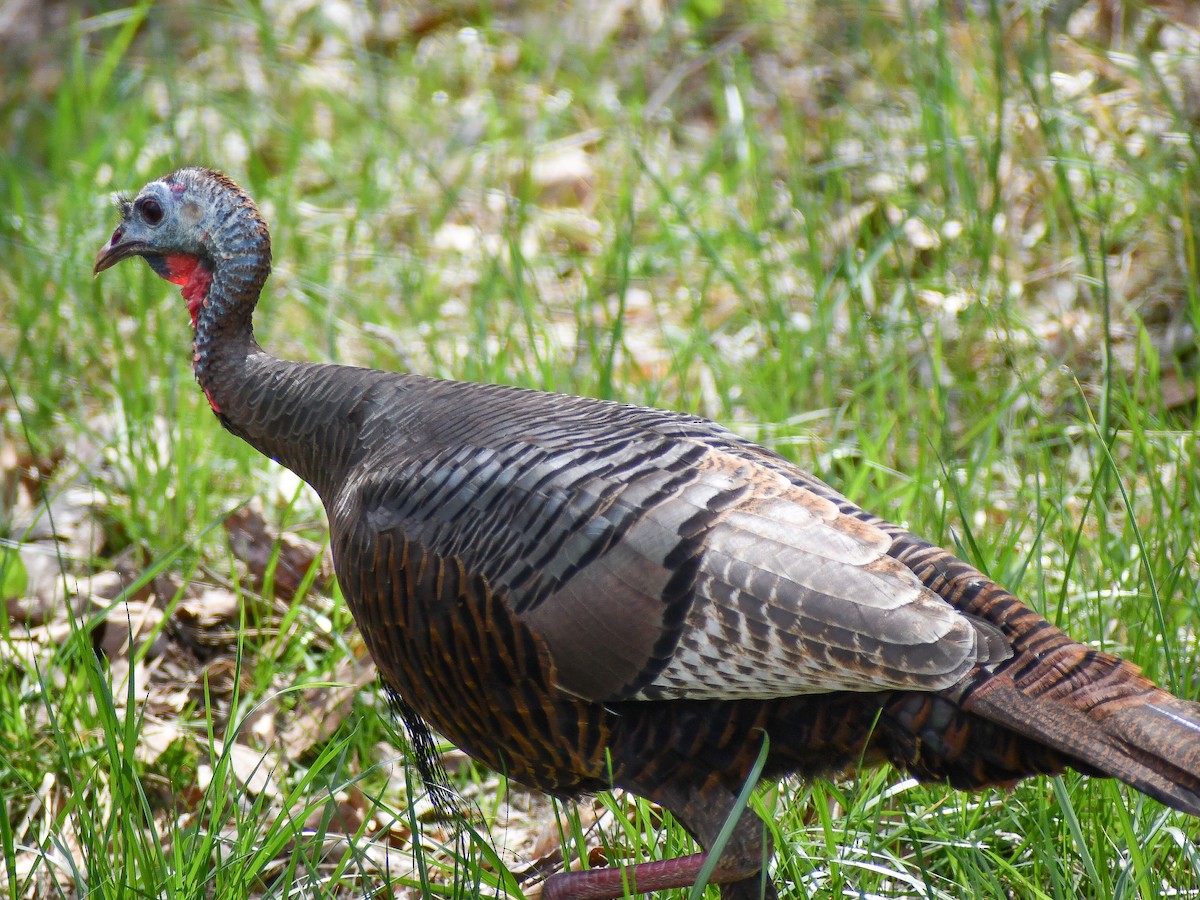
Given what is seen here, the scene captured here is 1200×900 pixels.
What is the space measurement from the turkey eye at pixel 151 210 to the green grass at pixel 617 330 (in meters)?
0.76

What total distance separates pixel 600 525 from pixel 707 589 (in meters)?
0.24

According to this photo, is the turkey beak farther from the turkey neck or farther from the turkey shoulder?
the turkey shoulder

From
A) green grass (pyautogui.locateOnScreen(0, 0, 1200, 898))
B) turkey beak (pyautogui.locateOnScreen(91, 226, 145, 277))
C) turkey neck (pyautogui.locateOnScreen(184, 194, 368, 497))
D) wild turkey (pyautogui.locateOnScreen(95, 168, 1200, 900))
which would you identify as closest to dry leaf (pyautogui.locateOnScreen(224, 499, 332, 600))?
green grass (pyautogui.locateOnScreen(0, 0, 1200, 898))

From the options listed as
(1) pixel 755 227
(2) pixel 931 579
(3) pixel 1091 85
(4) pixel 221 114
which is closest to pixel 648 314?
(1) pixel 755 227

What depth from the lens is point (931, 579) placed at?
2.38 metres

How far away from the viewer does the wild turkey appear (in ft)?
7.24

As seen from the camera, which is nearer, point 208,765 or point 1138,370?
point 208,765

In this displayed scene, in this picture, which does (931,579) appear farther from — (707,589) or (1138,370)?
(1138,370)

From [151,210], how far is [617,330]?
1.36 meters

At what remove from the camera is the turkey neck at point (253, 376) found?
9.87 feet

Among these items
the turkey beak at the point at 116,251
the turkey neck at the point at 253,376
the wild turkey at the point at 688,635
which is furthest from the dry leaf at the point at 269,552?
the wild turkey at the point at 688,635

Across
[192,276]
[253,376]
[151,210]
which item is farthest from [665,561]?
[151,210]

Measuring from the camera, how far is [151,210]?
127 inches

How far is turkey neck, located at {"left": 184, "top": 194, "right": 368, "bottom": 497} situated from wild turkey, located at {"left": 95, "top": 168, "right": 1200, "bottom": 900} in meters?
0.28
